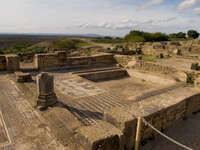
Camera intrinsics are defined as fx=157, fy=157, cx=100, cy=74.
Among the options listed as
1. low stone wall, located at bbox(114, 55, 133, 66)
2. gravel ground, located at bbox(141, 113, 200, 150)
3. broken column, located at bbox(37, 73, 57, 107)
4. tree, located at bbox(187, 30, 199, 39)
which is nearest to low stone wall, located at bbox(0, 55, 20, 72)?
broken column, located at bbox(37, 73, 57, 107)

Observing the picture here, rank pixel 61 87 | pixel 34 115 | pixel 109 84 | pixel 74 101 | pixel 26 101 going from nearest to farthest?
pixel 34 115
pixel 26 101
pixel 74 101
pixel 61 87
pixel 109 84

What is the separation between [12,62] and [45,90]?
214 inches

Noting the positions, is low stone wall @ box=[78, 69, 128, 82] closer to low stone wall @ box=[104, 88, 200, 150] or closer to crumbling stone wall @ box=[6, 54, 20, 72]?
crumbling stone wall @ box=[6, 54, 20, 72]

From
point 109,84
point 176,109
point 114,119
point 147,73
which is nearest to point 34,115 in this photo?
point 114,119

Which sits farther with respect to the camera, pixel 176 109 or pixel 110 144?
pixel 176 109

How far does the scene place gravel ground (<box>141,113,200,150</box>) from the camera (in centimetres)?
374

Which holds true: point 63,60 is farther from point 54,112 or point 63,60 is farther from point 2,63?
point 54,112

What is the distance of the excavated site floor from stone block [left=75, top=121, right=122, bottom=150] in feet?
1.61

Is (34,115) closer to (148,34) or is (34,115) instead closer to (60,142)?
(60,142)

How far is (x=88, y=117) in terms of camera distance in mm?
4844

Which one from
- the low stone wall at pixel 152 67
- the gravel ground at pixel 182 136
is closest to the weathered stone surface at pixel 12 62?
the low stone wall at pixel 152 67

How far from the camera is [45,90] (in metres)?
5.15

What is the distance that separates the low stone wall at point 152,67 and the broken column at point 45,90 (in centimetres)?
758

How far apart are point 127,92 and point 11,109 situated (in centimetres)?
550
